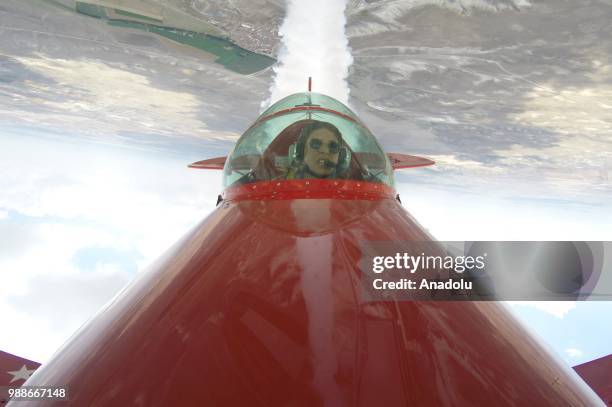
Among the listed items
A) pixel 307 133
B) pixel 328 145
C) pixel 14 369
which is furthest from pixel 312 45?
pixel 14 369

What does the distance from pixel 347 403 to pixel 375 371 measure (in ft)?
0.46

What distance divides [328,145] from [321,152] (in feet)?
0.26

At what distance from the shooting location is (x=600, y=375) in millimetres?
3506

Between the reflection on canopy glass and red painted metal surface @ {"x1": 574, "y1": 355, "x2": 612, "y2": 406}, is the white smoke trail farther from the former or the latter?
red painted metal surface @ {"x1": 574, "y1": 355, "x2": 612, "y2": 406}

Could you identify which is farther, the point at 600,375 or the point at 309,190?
the point at 600,375

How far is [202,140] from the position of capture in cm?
2697

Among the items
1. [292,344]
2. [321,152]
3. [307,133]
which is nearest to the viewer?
[292,344]

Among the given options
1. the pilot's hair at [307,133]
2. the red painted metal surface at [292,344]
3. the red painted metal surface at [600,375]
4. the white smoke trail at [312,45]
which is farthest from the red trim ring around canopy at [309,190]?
the white smoke trail at [312,45]

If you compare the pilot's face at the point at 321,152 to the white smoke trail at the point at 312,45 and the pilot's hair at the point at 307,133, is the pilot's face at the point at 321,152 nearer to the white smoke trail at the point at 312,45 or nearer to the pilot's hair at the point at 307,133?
the pilot's hair at the point at 307,133

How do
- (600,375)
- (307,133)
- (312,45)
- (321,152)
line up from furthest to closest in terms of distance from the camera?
A: (312,45)
(600,375)
(307,133)
(321,152)

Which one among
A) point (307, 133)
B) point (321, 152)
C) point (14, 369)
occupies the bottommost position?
point (14, 369)

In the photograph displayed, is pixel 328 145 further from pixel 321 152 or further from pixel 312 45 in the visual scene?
pixel 312 45

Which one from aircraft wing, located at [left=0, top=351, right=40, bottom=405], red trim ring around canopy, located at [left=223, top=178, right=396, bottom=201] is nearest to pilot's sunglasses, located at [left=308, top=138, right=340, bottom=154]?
red trim ring around canopy, located at [left=223, top=178, right=396, bottom=201]

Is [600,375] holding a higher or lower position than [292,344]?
lower
